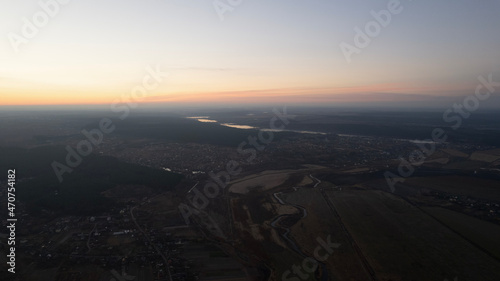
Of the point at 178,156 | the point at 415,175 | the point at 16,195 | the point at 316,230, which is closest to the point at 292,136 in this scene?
the point at 178,156

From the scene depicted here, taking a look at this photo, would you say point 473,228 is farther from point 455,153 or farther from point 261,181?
point 455,153

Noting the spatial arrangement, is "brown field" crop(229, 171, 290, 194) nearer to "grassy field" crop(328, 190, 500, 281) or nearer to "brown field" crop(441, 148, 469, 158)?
"grassy field" crop(328, 190, 500, 281)

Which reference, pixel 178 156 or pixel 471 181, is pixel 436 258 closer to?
pixel 471 181

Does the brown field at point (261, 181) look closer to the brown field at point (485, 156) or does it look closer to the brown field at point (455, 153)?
the brown field at point (455, 153)

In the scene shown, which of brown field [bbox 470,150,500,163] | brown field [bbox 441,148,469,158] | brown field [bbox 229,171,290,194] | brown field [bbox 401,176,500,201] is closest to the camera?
brown field [bbox 401,176,500,201]

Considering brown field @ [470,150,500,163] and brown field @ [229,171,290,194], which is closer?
brown field @ [229,171,290,194]

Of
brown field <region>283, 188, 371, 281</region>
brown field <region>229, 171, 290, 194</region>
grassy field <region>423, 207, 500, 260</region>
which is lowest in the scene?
brown field <region>283, 188, 371, 281</region>

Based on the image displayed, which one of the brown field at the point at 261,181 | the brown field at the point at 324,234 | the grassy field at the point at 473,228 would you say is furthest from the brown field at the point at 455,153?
the brown field at the point at 324,234

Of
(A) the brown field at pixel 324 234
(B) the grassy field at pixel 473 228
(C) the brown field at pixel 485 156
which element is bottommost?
(A) the brown field at pixel 324 234

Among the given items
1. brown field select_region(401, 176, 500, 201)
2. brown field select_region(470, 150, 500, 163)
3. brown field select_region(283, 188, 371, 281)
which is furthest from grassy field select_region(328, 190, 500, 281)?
brown field select_region(470, 150, 500, 163)
